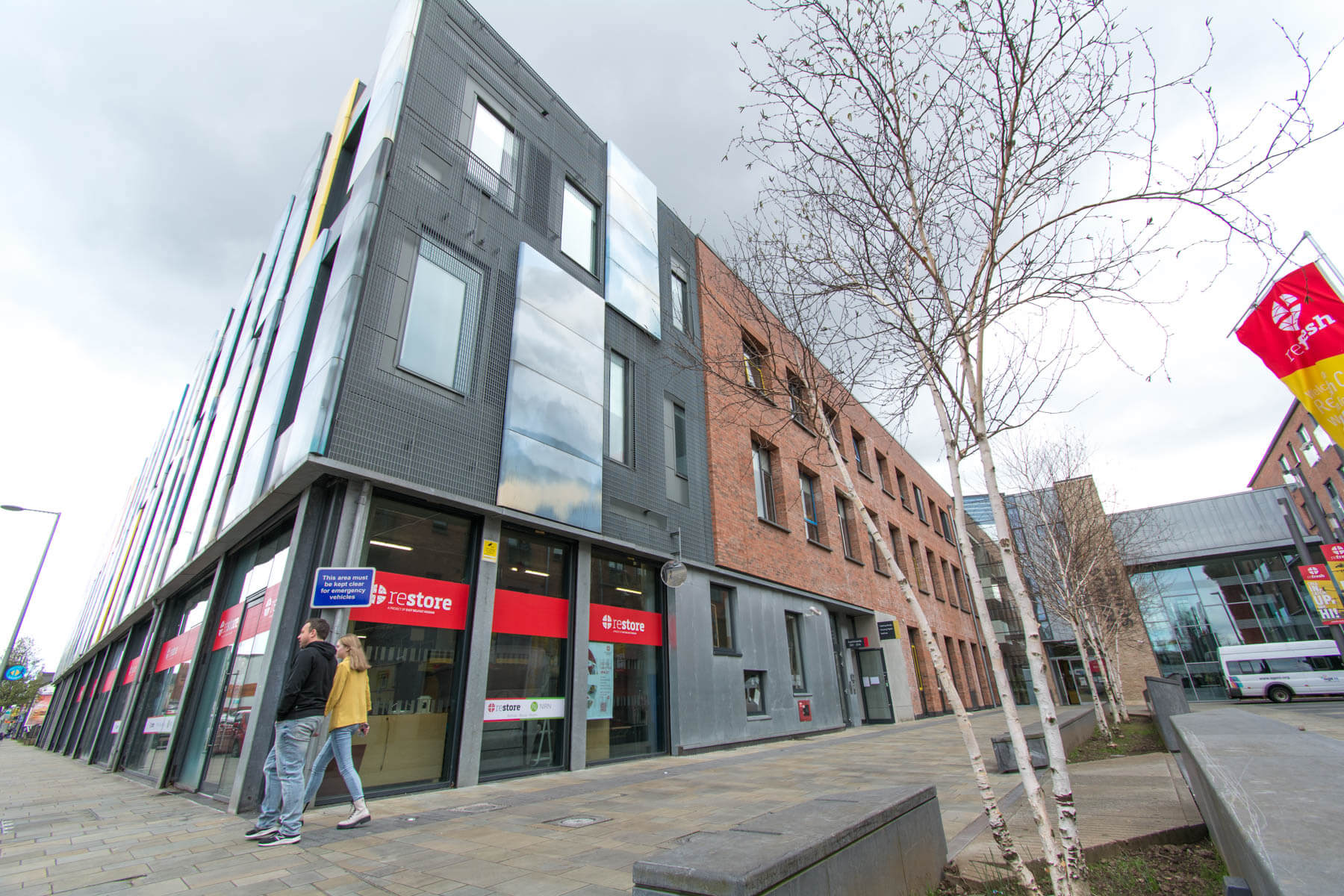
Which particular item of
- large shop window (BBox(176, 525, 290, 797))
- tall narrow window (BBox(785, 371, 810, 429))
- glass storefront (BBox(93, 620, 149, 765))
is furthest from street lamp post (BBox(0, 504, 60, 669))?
tall narrow window (BBox(785, 371, 810, 429))

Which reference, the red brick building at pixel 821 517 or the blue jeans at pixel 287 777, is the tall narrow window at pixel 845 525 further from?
the blue jeans at pixel 287 777

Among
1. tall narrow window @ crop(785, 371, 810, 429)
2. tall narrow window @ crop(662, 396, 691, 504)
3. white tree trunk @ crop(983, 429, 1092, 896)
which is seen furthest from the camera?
tall narrow window @ crop(662, 396, 691, 504)

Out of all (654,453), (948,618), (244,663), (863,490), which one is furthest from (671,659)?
(948,618)

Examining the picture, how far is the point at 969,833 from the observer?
460 centimetres

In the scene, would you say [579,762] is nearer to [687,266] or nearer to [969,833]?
[969,833]

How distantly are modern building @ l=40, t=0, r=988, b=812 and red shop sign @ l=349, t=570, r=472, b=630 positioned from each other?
3 centimetres

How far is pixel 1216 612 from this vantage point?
114 feet

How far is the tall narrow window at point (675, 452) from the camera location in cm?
1280

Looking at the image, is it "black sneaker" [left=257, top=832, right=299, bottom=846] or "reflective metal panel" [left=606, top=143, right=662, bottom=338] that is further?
"reflective metal panel" [left=606, top=143, right=662, bottom=338]

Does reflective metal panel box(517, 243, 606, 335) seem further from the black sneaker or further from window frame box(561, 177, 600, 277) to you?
the black sneaker

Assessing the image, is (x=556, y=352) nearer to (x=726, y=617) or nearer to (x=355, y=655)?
(x=355, y=655)

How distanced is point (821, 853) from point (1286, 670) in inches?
1506

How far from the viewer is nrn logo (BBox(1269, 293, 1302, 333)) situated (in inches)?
300

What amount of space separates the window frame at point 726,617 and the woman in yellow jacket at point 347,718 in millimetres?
7849
